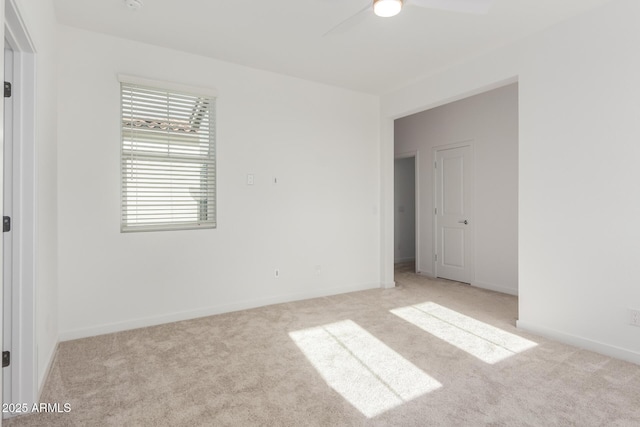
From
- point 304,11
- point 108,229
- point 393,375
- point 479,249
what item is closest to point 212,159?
point 108,229

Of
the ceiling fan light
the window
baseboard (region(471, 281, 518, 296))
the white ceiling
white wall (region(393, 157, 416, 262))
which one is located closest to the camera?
the ceiling fan light

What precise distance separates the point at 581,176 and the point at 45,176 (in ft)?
13.2

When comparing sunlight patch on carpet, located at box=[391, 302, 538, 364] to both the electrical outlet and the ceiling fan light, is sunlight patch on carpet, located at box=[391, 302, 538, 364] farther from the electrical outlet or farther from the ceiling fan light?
the ceiling fan light

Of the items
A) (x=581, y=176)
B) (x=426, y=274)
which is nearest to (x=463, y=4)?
(x=581, y=176)

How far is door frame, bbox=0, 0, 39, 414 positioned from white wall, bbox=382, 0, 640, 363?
3719mm

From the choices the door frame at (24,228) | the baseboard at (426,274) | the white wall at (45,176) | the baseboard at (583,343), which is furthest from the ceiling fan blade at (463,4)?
the baseboard at (426,274)

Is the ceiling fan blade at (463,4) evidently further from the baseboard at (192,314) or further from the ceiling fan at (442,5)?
the baseboard at (192,314)

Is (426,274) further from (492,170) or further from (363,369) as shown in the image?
(363,369)

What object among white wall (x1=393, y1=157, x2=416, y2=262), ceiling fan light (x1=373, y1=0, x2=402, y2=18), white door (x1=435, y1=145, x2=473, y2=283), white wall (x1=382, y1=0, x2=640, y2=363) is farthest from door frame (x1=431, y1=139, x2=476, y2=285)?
ceiling fan light (x1=373, y1=0, x2=402, y2=18)

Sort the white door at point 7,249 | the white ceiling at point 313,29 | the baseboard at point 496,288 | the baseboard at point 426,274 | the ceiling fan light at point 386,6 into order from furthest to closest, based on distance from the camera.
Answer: the baseboard at point 426,274
the baseboard at point 496,288
the white ceiling at point 313,29
the ceiling fan light at point 386,6
the white door at point 7,249

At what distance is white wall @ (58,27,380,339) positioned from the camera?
3.05 metres

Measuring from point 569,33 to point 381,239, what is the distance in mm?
3011

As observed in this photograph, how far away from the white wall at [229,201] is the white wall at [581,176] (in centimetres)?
202

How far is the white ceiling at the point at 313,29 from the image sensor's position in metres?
2.71
